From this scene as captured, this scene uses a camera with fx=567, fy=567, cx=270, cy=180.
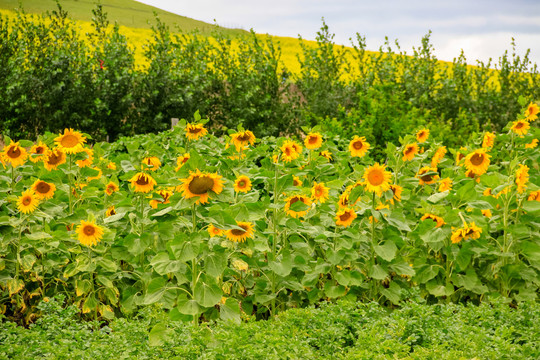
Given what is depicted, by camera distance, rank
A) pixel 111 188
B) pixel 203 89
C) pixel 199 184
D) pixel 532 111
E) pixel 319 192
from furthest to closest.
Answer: pixel 203 89, pixel 532 111, pixel 111 188, pixel 319 192, pixel 199 184

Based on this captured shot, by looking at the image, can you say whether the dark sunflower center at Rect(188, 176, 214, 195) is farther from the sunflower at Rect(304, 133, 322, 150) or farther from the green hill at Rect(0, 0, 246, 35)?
the green hill at Rect(0, 0, 246, 35)

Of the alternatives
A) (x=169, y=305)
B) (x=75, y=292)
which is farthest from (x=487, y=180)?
(x=75, y=292)

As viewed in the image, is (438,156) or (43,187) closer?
(43,187)

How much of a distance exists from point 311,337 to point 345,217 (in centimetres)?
94

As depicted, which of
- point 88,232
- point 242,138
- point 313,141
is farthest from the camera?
point 313,141

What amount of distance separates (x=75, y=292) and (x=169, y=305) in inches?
30.2

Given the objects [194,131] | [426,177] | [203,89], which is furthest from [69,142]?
[203,89]

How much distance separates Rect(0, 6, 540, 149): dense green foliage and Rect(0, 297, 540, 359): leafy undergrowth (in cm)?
748

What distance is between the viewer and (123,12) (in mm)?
34688

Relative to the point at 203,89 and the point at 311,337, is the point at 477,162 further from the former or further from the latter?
the point at 203,89

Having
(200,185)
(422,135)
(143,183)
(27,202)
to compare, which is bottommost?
(27,202)

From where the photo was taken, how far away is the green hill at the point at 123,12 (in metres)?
26.4

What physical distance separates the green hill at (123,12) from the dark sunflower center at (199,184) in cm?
2439

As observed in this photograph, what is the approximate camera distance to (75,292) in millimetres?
3438
